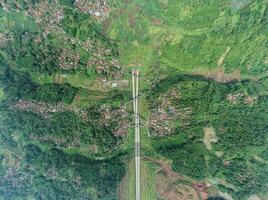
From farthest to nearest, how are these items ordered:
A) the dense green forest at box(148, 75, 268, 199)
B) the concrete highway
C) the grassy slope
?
1. the concrete highway
2. the dense green forest at box(148, 75, 268, 199)
3. the grassy slope

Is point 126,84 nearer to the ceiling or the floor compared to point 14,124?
nearer to the ceiling

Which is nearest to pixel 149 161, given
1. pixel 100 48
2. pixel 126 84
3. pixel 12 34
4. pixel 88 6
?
pixel 126 84

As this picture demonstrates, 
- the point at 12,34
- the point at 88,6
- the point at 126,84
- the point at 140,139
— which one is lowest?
the point at 140,139

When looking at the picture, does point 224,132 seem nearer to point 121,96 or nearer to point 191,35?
point 191,35

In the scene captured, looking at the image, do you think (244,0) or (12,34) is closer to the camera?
(244,0)

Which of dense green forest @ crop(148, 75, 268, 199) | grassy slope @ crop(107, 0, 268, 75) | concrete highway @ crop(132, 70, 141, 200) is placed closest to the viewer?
grassy slope @ crop(107, 0, 268, 75)

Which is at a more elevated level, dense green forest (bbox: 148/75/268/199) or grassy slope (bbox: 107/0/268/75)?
grassy slope (bbox: 107/0/268/75)

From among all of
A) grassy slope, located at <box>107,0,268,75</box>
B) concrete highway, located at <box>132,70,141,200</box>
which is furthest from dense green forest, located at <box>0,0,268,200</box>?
concrete highway, located at <box>132,70,141,200</box>

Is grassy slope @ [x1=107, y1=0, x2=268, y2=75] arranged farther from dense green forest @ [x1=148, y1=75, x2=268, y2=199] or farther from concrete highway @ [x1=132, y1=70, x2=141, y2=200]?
concrete highway @ [x1=132, y1=70, x2=141, y2=200]

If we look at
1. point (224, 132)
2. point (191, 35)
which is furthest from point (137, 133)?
point (191, 35)

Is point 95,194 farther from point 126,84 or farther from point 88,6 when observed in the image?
point 88,6

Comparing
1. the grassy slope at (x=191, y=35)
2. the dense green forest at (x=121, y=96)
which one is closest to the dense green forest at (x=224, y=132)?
the dense green forest at (x=121, y=96)
